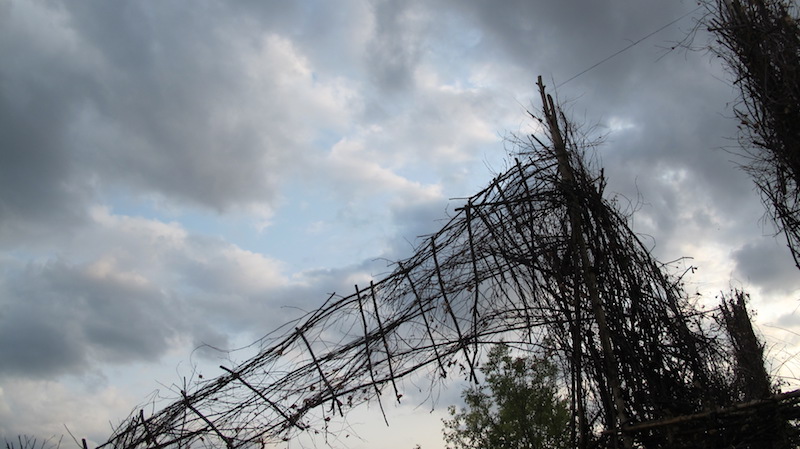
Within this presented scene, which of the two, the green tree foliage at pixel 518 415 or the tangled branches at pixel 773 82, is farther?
the green tree foliage at pixel 518 415

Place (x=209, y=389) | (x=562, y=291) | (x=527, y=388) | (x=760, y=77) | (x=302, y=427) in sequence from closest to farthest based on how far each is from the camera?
(x=562, y=291) < (x=302, y=427) < (x=209, y=389) < (x=760, y=77) < (x=527, y=388)

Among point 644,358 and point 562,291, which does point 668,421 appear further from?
point 562,291

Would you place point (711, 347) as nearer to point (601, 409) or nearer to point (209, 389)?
point (601, 409)

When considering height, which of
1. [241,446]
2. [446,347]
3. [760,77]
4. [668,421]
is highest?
[760,77]

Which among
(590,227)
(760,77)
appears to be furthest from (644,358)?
Result: (760,77)

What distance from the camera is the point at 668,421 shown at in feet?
8.53

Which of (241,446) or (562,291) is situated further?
(241,446)

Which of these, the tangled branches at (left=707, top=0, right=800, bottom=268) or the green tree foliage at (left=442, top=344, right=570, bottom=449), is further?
the green tree foliage at (left=442, top=344, right=570, bottom=449)

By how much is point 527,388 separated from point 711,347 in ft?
51.5

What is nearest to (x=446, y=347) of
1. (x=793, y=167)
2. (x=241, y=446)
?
(x=241, y=446)

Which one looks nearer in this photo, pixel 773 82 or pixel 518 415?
pixel 773 82

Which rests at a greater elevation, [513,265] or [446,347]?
[513,265]

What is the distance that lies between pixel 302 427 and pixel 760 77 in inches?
172

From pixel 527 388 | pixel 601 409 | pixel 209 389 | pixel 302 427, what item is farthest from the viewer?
pixel 527 388
